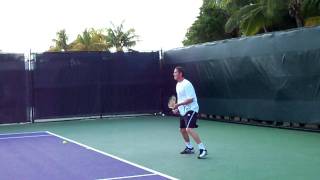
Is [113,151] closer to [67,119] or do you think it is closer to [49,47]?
[67,119]

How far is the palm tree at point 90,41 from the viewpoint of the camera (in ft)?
149

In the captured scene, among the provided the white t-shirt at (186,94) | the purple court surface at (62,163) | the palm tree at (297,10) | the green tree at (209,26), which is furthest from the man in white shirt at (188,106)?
the green tree at (209,26)

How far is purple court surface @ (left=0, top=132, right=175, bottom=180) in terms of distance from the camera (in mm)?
7131

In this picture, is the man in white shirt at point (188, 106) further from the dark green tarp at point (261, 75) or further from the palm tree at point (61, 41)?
the palm tree at point (61, 41)

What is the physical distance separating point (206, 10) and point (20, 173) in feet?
72.5

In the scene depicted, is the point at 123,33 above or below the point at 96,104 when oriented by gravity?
above

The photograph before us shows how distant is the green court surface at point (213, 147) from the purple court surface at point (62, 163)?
353 mm

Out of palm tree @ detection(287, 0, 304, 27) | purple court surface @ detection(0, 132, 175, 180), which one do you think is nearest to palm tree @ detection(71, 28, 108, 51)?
palm tree @ detection(287, 0, 304, 27)

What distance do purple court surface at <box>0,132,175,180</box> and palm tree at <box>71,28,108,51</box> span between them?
113 feet

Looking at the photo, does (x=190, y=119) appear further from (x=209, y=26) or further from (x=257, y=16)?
(x=209, y=26)

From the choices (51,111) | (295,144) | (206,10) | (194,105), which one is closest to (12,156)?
(194,105)

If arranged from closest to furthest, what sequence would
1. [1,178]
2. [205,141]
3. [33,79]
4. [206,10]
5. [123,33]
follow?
[1,178] < [205,141] < [33,79] < [206,10] < [123,33]

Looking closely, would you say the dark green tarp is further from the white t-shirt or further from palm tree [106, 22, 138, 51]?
palm tree [106, 22, 138, 51]

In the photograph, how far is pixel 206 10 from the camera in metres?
28.3
